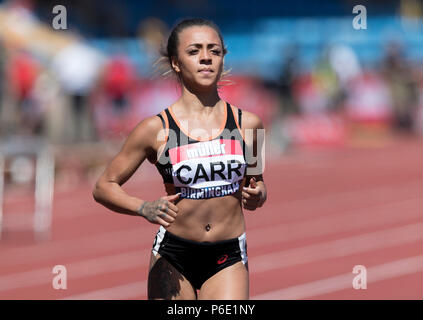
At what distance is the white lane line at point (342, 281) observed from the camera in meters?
8.40

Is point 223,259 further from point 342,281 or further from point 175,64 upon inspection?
point 342,281

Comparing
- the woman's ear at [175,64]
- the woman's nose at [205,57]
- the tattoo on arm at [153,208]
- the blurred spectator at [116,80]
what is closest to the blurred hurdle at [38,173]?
the blurred spectator at [116,80]

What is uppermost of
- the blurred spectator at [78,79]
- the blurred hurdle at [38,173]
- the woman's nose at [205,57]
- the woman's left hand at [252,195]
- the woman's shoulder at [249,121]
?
the blurred spectator at [78,79]

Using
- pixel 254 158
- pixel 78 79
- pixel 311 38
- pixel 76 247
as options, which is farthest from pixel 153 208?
pixel 311 38

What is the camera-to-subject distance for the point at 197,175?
417 cm

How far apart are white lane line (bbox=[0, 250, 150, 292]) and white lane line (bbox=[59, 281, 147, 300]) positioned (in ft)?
2.37

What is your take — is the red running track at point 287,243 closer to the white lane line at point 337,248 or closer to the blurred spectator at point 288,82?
the white lane line at point 337,248

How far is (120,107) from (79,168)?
4042 millimetres

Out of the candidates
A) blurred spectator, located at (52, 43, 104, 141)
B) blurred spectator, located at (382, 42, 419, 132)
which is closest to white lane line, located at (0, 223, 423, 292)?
blurred spectator, located at (52, 43, 104, 141)

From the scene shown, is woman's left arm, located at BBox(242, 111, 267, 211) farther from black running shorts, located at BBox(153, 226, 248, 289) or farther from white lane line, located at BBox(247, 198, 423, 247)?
white lane line, located at BBox(247, 198, 423, 247)

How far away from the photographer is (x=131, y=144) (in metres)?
4.18

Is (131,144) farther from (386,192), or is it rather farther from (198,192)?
(386,192)

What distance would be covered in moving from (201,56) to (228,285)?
1.10 metres

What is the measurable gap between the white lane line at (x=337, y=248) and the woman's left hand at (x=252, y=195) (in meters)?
5.37
